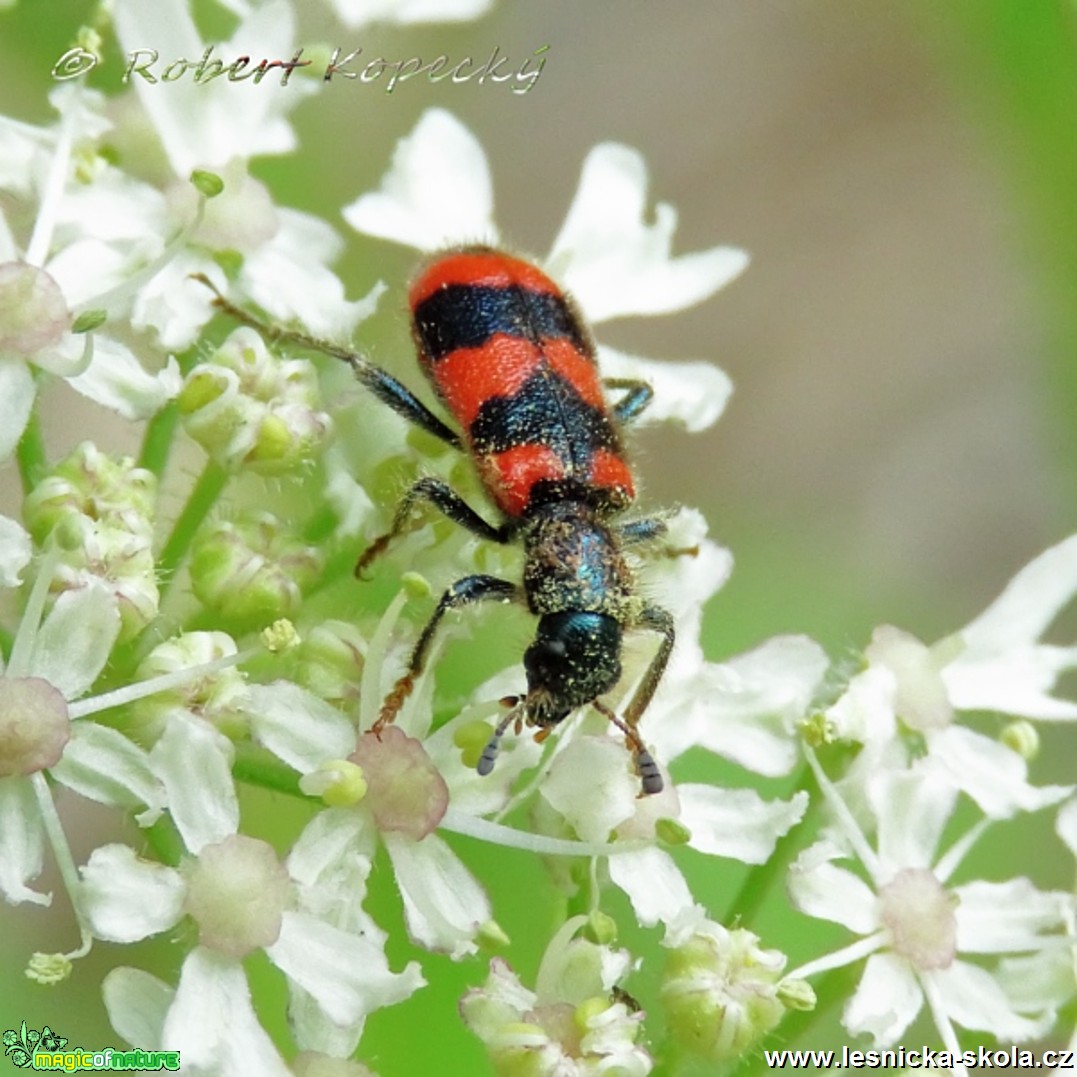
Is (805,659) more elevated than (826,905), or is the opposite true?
(805,659)

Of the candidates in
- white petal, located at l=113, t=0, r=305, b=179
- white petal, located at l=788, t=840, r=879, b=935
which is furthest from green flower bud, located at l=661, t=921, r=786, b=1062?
white petal, located at l=113, t=0, r=305, b=179

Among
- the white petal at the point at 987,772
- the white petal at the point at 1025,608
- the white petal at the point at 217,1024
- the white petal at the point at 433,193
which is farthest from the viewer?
the white petal at the point at 433,193

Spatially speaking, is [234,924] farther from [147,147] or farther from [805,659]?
[147,147]

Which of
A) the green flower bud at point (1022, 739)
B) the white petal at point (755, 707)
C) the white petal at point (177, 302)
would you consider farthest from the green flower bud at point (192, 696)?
the green flower bud at point (1022, 739)

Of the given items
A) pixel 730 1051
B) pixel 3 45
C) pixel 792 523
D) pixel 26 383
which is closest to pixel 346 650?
pixel 26 383

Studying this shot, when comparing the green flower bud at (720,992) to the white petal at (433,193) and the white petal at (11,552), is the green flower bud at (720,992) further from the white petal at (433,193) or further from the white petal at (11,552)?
the white petal at (433,193)
